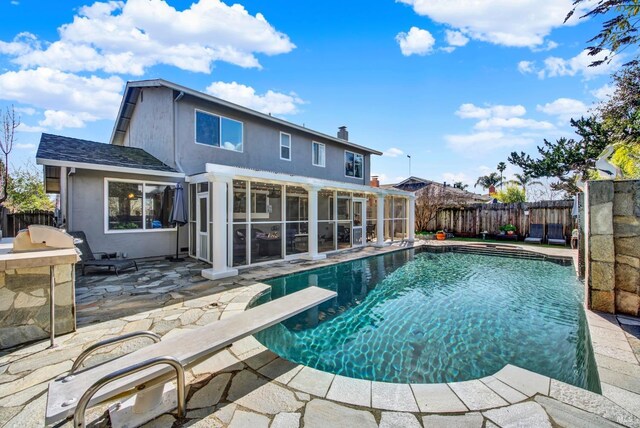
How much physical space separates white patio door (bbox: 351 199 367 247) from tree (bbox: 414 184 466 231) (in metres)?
5.95

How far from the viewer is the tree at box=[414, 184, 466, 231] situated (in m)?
17.4

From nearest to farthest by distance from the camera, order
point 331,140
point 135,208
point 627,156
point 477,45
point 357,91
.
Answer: point 627,156 < point 135,208 < point 477,45 < point 357,91 < point 331,140

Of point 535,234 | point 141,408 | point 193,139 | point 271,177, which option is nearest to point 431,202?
point 535,234

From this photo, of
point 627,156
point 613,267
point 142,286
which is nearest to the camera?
point 613,267

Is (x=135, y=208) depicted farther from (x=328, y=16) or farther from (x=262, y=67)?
(x=328, y=16)

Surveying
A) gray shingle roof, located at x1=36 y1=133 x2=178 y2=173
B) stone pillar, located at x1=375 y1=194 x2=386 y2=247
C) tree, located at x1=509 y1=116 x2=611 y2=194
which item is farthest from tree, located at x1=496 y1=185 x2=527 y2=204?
gray shingle roof, located at x1=36 y1=133 x2=178 y2=173

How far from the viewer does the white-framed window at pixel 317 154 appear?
590 inches

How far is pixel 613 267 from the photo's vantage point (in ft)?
15.0

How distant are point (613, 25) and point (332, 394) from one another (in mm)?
7264

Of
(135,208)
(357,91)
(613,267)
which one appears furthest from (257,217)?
(613,267)

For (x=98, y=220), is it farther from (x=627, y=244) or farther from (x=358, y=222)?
(x=627, y=244)

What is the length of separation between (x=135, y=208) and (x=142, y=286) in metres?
4.21

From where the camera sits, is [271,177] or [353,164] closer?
[271,177]

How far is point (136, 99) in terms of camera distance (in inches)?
476
